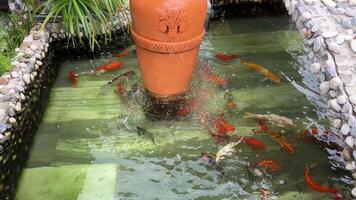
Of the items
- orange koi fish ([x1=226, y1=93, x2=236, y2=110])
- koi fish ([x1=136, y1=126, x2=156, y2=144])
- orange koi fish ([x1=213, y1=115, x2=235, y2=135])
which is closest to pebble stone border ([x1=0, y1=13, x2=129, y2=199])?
koi fish ([x1=136, y1=126, x2=156, y2=144])

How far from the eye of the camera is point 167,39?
3092mm

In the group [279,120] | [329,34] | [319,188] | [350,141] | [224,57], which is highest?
[329,34]

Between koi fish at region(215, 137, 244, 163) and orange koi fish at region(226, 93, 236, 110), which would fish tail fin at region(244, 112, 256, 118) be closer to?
orange koi fish at region(226, 93, 236, 110)

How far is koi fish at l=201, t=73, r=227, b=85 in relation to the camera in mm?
3682

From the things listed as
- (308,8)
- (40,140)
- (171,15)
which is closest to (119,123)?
(40,140)

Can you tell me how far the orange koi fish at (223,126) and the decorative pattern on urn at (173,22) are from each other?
0.68m

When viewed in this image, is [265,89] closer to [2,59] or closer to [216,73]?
[216,73]

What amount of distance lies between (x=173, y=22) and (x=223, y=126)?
0.80 meters

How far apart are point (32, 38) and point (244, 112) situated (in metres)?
1.73

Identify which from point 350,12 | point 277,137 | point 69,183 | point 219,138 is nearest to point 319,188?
point 277,137

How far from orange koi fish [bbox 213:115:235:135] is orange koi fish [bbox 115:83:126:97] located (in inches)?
31.0

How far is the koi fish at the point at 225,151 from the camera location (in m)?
2.89

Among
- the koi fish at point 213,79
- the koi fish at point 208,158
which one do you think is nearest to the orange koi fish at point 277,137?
the koi fish at point 208,158

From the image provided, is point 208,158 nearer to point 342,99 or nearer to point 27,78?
point 342,99
